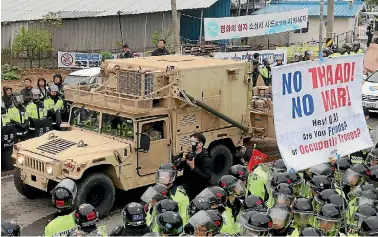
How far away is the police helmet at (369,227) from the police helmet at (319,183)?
65.1 inches

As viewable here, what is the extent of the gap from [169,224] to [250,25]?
19.7 m

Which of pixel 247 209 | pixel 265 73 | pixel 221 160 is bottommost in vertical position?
pixel 221 160

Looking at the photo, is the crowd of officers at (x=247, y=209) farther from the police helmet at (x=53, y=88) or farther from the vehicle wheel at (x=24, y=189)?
the police helmet at (x=53, y=88)

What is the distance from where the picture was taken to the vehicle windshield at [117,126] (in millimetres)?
10778

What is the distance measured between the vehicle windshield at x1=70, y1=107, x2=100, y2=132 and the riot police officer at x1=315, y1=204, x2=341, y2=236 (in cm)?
550

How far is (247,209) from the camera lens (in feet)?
23.3

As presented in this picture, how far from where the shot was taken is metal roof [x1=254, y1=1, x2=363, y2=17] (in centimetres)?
3366

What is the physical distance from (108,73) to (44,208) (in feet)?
8.98

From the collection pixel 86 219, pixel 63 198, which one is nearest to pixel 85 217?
pixel 86 219

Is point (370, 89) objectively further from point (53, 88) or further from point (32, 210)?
point (32, 210)

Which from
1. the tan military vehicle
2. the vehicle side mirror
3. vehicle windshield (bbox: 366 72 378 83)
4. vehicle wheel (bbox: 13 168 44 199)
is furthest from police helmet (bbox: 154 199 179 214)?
vehicle windshield (bbox: 366 72 378 83)

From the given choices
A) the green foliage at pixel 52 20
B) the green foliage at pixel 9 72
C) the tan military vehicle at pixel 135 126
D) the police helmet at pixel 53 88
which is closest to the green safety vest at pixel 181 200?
the tan military vehicle at pixel 135 126

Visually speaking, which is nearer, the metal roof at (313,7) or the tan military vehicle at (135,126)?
the tan military vehicle at (135,126)

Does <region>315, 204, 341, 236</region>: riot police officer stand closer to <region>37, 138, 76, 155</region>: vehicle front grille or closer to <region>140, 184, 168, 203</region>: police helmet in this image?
<region>140, 184, 168, 203</region>: police helmet
